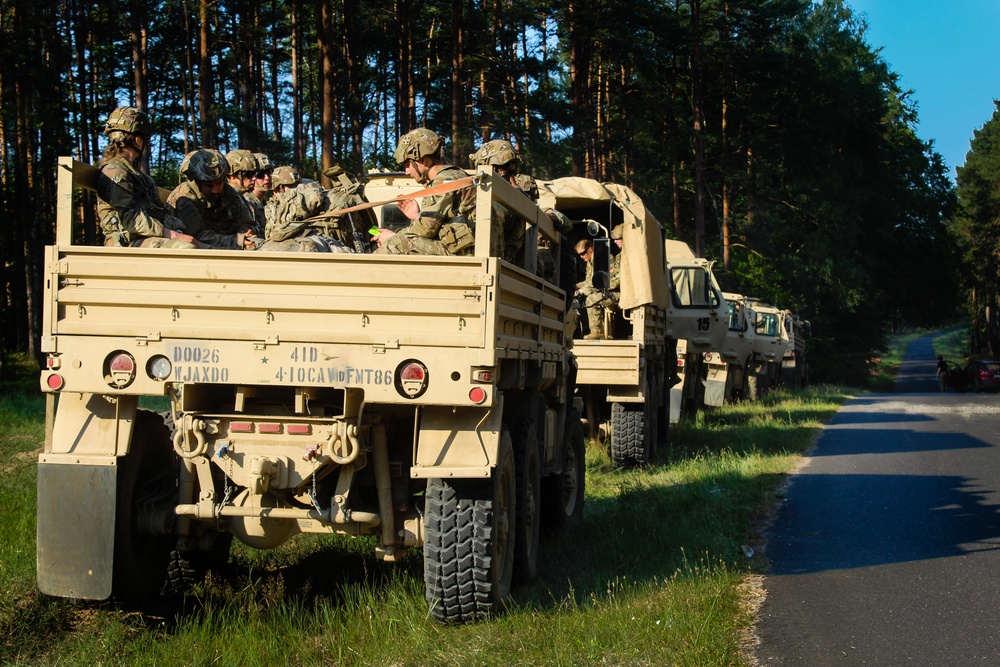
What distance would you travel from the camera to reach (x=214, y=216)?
746 cm

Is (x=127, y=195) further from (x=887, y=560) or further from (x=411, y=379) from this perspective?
(x=887, y=560)

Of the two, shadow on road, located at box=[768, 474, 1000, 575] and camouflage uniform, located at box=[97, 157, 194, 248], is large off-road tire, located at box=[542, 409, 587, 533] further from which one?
camouflage uniform, located at box=[97, 157, 194, 248]

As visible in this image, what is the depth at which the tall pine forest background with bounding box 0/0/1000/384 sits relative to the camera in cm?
2673

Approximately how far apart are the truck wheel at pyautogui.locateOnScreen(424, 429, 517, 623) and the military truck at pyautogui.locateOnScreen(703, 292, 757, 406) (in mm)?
15333

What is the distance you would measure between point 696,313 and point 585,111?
10.4 metres

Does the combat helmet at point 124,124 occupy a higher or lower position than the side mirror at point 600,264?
higher

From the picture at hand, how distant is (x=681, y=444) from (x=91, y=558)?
10.3 m

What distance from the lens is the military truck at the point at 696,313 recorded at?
1801cm

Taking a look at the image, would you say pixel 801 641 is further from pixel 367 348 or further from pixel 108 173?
pixel 108 173

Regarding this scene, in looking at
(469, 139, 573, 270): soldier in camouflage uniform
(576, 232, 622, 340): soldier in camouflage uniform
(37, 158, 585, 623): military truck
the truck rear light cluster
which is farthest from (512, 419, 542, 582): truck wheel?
(576, 232, 622, 340): soldier in camouflage uniform

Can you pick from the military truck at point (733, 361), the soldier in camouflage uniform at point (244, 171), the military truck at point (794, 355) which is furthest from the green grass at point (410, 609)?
the military truck at point (794, 355)

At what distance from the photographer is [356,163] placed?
1184 inches

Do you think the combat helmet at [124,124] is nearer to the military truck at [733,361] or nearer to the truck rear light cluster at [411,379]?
the truck rear light cluster at [411,379]

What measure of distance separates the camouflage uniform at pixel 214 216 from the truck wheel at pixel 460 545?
7.68 feet
